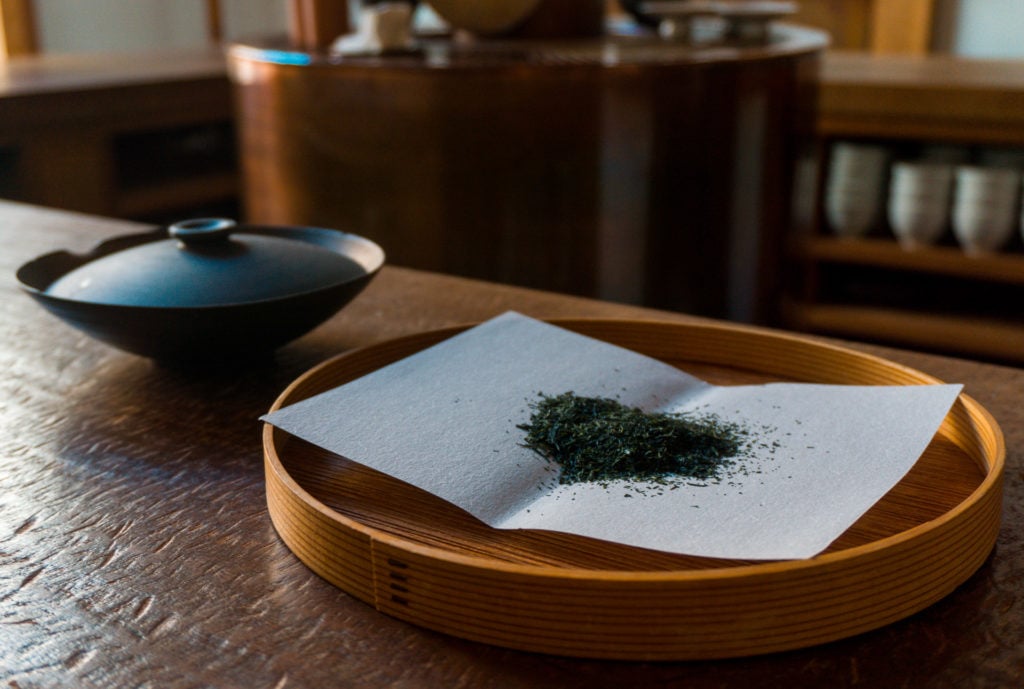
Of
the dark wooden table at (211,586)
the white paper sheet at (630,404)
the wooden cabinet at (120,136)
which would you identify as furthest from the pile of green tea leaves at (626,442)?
the wooden cabinet at (120,136)

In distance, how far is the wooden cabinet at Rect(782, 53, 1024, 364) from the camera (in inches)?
84.0

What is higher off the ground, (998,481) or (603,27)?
(603,27)

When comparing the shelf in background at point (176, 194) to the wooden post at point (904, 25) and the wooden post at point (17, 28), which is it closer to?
the wooden post at point (17, 28)

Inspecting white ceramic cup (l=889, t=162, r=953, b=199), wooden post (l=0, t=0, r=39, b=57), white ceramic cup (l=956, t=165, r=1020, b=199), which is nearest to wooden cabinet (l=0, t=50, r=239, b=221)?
wooden post (l=0, t=0, r=39, b=57)

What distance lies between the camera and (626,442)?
622 mm

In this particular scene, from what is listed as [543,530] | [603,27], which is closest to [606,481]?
[543,530]

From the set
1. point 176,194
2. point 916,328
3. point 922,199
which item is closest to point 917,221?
point 922,199

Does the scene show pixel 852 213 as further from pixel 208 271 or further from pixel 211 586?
pixel 211 586

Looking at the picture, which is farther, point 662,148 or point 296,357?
point 662,148

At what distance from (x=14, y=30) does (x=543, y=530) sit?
3770mm

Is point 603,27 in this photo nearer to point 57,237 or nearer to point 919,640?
point 57,237

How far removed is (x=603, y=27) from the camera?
223 cm

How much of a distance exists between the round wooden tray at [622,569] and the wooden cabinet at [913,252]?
169cm

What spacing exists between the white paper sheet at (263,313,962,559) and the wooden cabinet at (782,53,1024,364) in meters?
1.65
